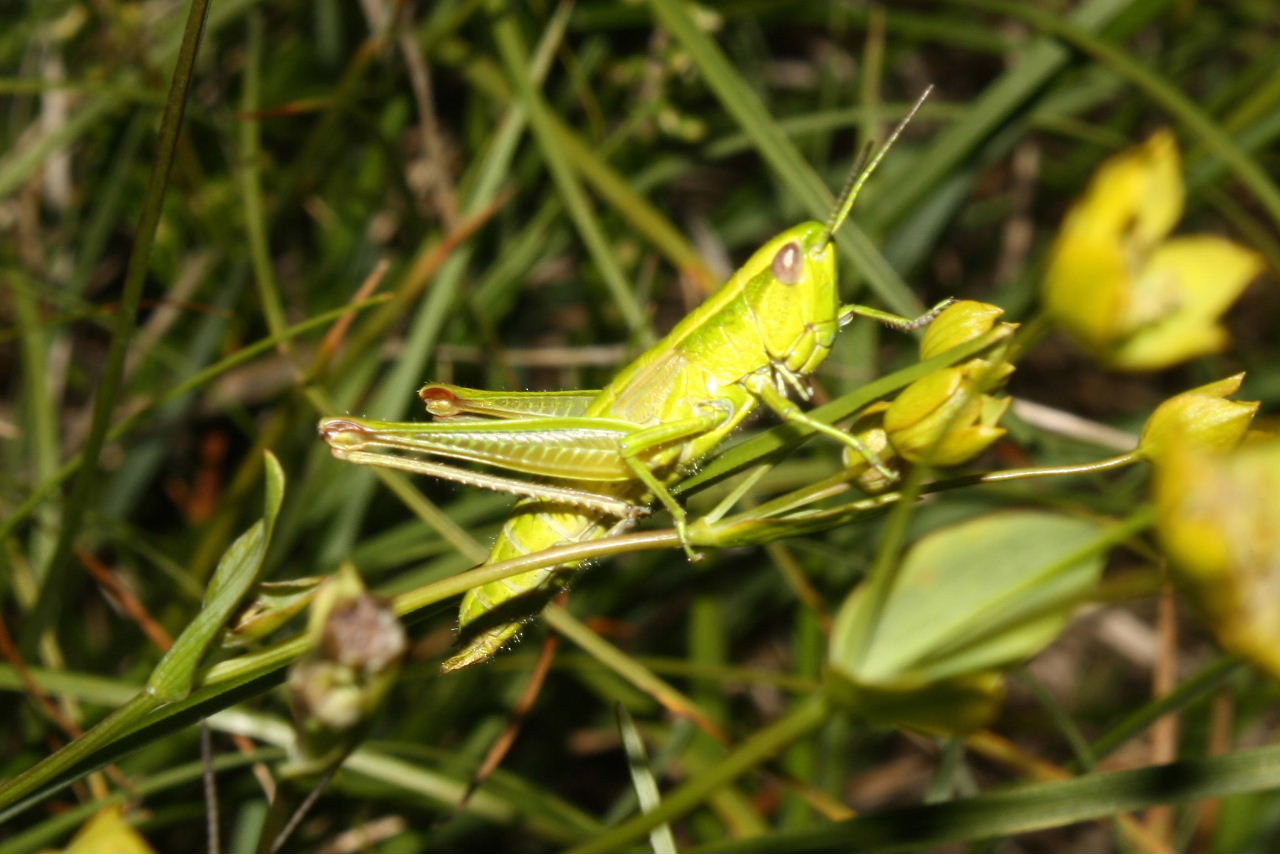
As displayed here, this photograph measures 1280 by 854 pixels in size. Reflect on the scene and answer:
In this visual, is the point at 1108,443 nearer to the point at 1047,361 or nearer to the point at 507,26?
the point at 1047,361

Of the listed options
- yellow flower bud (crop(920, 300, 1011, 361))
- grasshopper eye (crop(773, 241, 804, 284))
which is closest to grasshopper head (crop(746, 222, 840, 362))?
grasshopper eye (crop(773, 241, 804, 284))

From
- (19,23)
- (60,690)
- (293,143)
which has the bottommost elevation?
(60,690)

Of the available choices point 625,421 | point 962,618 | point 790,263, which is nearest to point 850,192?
point 790,263

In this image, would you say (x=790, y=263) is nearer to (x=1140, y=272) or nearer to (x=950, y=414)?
(x=950, y=414)

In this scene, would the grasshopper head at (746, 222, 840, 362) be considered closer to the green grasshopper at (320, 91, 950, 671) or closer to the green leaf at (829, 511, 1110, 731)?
the green grasshopper at (320, 91, 950, 671)

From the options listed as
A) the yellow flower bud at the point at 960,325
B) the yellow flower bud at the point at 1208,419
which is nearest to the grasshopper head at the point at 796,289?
the yellow flower bud at the point at 960,325

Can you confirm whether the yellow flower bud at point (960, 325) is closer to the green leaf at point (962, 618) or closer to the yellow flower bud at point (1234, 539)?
the green leaf at point (962, 618)

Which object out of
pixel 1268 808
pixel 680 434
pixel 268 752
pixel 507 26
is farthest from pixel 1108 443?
pixel 268 752
